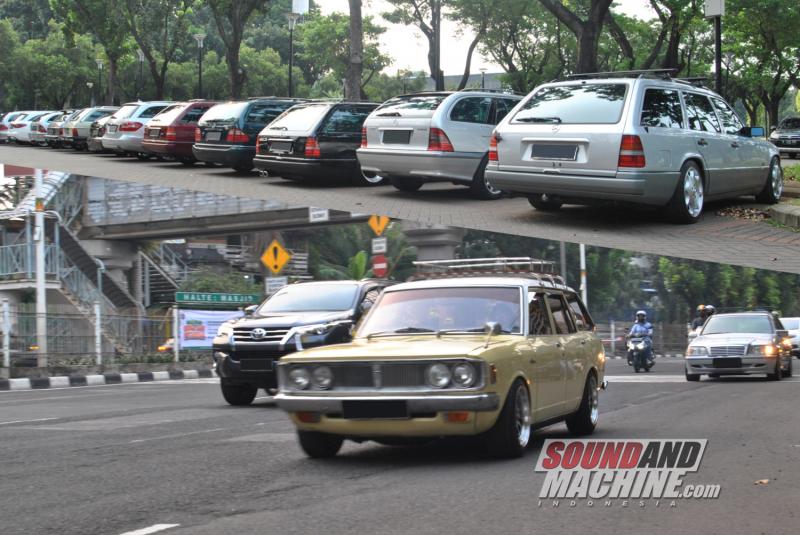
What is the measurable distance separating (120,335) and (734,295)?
46807mm

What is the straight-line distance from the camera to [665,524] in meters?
5.27

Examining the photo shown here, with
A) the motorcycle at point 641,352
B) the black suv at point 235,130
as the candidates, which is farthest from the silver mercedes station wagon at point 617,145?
the motorcycle at point 641,352

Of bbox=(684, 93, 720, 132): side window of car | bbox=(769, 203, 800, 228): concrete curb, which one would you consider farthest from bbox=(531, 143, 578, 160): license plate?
bbox=(769, 203, 800, 228): concrete curb

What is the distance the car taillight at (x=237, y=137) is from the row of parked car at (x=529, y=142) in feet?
0.09

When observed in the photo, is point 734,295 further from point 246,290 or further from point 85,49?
point 85,49

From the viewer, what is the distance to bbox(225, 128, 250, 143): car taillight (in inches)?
893

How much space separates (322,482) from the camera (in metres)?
6.63

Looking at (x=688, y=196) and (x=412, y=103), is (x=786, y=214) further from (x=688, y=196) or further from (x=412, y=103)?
(x=412, y=103)

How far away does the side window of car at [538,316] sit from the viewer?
8398 mm

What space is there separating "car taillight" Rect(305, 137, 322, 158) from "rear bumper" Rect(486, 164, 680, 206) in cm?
704

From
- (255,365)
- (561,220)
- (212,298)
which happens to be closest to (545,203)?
(561,220)

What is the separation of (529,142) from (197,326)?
18.0m

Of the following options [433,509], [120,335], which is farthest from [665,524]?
[120,335]
